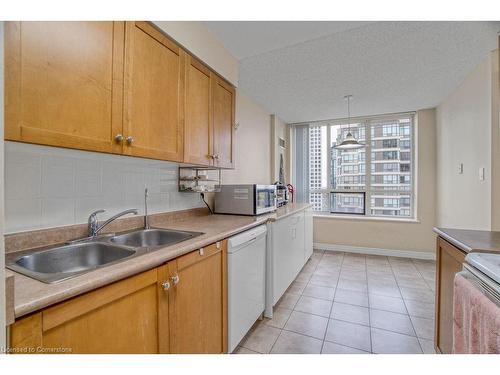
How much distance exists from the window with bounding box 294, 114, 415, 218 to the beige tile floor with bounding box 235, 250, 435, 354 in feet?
4.08

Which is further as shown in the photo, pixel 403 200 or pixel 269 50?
pixel 403 200

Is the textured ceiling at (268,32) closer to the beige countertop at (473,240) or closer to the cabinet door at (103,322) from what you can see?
the beige countertop at (473,240)

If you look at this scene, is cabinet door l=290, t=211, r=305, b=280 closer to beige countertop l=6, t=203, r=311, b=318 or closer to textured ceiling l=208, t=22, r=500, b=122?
textured ceiling l=208, t=22, r=500, b=122

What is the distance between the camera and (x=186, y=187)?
6.59 ft

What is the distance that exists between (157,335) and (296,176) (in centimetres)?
396

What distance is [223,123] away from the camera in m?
2.02

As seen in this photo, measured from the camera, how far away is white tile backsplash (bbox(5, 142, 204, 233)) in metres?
1.03

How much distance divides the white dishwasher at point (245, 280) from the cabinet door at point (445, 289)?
46.5 inches

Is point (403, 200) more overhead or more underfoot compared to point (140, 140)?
more underfoot

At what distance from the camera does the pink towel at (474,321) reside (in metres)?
0.73

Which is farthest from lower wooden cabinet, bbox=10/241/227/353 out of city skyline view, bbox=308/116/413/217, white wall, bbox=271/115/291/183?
city skyline view, bbox=308/116/413/217
